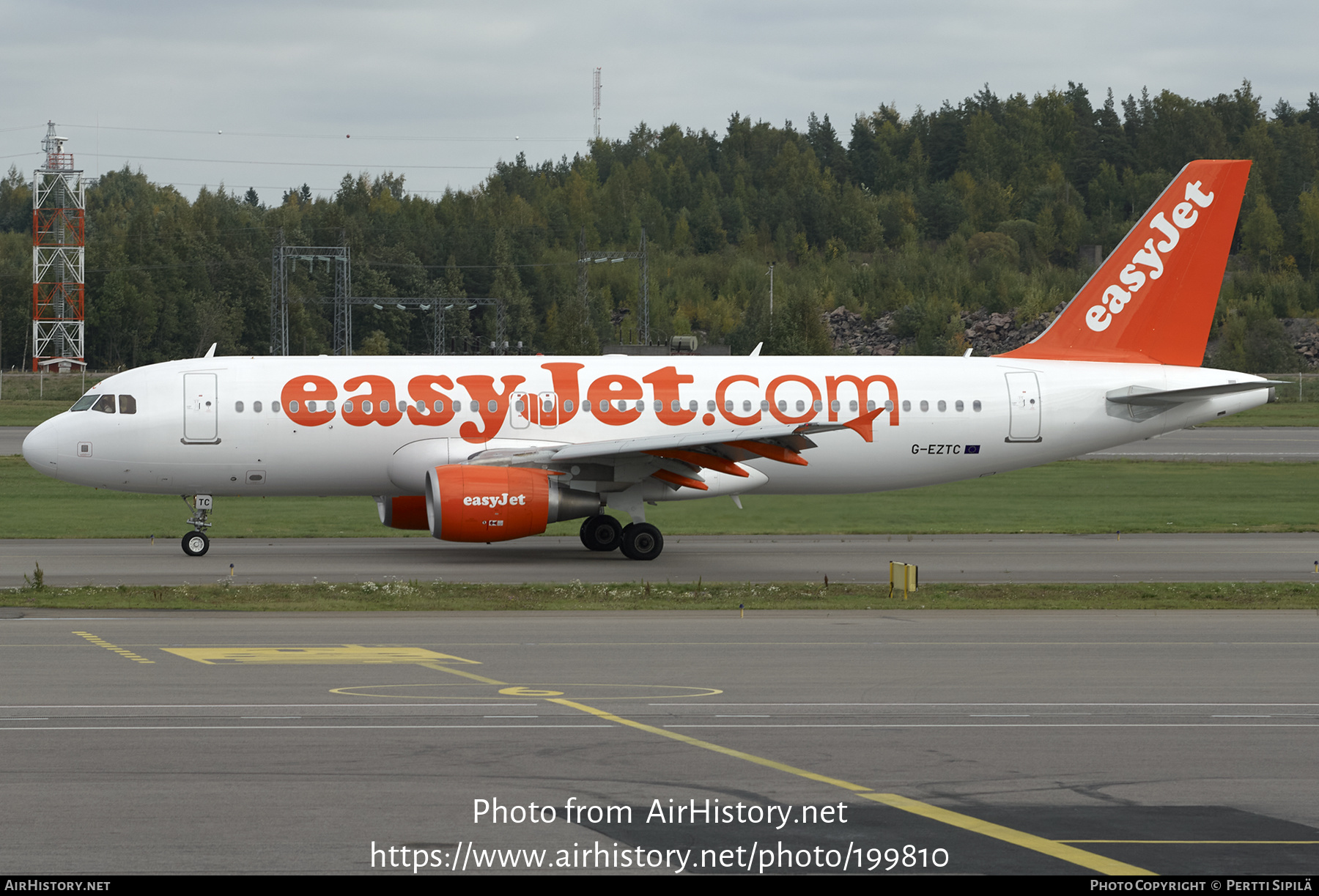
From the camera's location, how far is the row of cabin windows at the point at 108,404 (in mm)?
28891

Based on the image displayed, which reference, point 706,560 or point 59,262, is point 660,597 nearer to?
point 706,560

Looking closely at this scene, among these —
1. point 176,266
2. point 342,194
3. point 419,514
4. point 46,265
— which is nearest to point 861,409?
point 419,514

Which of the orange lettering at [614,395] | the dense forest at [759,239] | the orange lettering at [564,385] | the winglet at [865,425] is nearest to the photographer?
the winglet at [865,425]

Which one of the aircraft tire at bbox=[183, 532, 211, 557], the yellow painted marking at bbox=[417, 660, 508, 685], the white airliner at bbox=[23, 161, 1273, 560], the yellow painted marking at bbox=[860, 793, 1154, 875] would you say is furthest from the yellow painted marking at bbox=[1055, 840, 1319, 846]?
the aircraft tire at bbox=[183, 532, 211, 557]

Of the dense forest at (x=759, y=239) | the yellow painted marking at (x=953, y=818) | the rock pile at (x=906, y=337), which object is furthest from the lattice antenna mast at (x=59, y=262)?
the yellow painted marking at (x=953, y=818)

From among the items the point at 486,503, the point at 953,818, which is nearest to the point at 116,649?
the point at 486,503

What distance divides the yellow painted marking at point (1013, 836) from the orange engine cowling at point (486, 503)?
16.5 meters

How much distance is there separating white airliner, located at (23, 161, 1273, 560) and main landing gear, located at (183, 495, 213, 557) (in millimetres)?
44

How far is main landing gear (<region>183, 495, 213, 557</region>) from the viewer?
28.3 metres

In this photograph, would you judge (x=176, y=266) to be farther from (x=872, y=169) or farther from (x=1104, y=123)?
(x=1104, y=123)

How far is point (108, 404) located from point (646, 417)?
10.9 metres

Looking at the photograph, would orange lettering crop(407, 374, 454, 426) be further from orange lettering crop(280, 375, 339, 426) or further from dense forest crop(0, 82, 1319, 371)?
dense forest crop(0, 82, 1319, 371)

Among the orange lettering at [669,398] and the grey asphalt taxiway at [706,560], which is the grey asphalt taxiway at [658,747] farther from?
the orange lettering at [669,398]

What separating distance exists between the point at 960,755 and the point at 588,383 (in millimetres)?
18820
